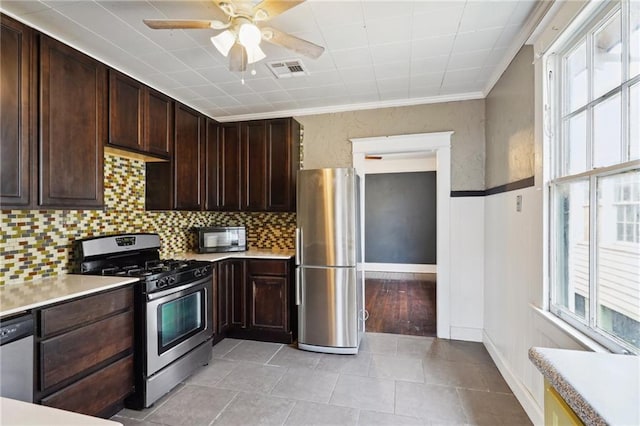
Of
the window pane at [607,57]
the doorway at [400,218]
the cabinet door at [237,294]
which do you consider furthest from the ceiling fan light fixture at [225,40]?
the doorway at [400,218]

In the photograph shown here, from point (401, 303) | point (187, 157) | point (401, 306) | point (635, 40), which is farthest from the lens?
point (401, 303)

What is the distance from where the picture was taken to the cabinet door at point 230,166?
3.61m

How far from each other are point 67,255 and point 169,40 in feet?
5.85

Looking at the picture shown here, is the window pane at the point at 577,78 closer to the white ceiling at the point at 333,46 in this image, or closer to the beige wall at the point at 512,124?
the beige wall at the point at 512,124

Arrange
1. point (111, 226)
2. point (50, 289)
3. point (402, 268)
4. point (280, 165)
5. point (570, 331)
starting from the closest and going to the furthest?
point (570, 331) < point (50, 289) < point (111, 226) < point (280, 165) < point (402, 268)

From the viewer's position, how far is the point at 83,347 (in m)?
1.84

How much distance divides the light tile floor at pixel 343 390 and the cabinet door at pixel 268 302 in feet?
0.86

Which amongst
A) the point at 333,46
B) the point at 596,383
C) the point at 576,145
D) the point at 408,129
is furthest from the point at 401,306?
the point at 596,383

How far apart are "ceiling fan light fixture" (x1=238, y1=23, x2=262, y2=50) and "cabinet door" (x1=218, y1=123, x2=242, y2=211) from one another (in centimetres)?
207

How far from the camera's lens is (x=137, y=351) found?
2172 millimetres

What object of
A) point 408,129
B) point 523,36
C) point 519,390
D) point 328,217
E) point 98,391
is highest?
point 523,36

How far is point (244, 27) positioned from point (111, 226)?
2155 millimetres

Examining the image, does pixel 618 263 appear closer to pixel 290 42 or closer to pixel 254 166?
pixel 290 42

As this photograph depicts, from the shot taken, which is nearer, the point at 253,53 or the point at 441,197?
the point at 253,53
